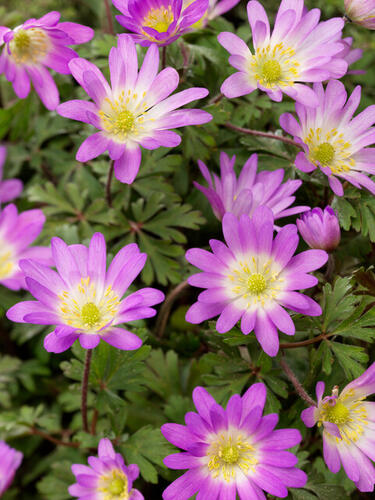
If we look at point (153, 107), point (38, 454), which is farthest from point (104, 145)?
point (38, 454)

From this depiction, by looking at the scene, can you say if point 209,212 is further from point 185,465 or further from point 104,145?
point 185,465

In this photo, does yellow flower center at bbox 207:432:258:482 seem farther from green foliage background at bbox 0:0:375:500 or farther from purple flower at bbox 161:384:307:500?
green foliage background at bbox 0:0:375:500

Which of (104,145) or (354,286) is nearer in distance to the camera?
(104,145)

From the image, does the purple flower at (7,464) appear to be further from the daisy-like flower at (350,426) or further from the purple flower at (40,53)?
the purple flower at (40,53)

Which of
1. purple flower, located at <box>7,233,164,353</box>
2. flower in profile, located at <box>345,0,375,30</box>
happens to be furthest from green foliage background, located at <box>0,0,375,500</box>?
flower in profile, located at <box>345,0,375,30</box>

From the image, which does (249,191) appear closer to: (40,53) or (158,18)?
(158,18)

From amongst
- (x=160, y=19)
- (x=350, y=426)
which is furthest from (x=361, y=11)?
(x=350, y=426)
